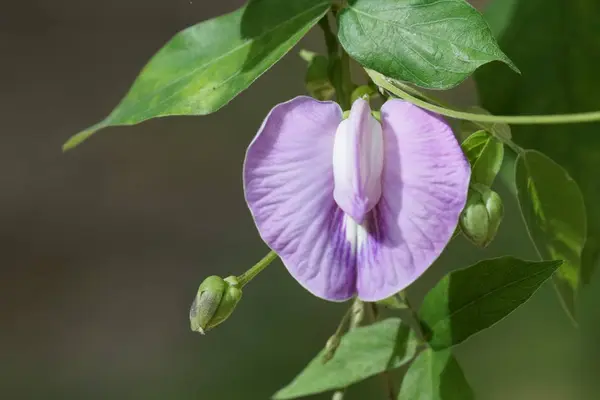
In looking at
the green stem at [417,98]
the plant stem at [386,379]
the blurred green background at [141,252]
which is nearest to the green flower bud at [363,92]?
the green stem at [417,98]

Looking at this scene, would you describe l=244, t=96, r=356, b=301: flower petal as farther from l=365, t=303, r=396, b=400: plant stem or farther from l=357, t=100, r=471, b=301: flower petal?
l=365, t=303, r=396, b=400: plant stem

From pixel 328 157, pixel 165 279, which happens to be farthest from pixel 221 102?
pixel 165 279

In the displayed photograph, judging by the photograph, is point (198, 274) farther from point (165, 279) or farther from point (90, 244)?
point (90, 244)

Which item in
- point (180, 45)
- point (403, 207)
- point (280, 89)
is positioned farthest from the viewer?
point (280, 89)

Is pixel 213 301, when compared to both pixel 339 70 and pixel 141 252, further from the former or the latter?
pixel 141 252

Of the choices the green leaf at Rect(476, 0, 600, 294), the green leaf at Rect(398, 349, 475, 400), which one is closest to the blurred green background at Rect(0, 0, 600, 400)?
the green leaf at Rect(476, 0, 600, 294)

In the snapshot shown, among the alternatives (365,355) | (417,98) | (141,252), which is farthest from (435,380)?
(141,252)

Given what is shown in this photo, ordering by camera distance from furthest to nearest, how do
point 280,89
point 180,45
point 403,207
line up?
1. point 280,89
2. point 180,45
3. point 403,207
